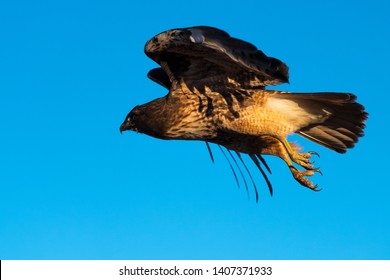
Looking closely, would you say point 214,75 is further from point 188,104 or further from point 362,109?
point 362,109

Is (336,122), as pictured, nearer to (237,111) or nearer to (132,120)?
(237,111)

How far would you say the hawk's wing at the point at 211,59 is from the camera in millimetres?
9039

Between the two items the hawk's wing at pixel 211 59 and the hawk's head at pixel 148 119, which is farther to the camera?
the hawk's head at pixel 148 119

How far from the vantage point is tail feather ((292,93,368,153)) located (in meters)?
10.7

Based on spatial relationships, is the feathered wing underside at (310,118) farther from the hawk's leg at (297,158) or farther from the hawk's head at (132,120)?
the hawk's head at (132,120)

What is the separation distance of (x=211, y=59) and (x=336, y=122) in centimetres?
208

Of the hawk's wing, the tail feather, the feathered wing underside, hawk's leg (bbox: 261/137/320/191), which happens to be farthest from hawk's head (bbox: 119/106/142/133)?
the tail feather

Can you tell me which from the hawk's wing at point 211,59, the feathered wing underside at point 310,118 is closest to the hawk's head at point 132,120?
the hawk's wing at point 211,59

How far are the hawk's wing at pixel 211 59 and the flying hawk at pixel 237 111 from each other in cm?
1

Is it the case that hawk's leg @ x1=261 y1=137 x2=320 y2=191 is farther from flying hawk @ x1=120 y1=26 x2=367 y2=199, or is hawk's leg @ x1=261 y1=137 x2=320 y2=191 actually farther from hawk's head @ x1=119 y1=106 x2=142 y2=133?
hawk's head @ x1=119 y1=106 x2=142 y2=133

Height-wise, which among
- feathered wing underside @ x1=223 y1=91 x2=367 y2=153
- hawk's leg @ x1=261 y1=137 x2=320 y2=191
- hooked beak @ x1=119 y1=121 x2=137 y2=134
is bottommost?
hawk's leg @ x1=261 y1=137 x2=320 y2=191

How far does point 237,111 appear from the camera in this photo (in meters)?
10.5

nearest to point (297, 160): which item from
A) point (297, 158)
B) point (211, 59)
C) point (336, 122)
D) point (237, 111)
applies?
point (297, 158)
